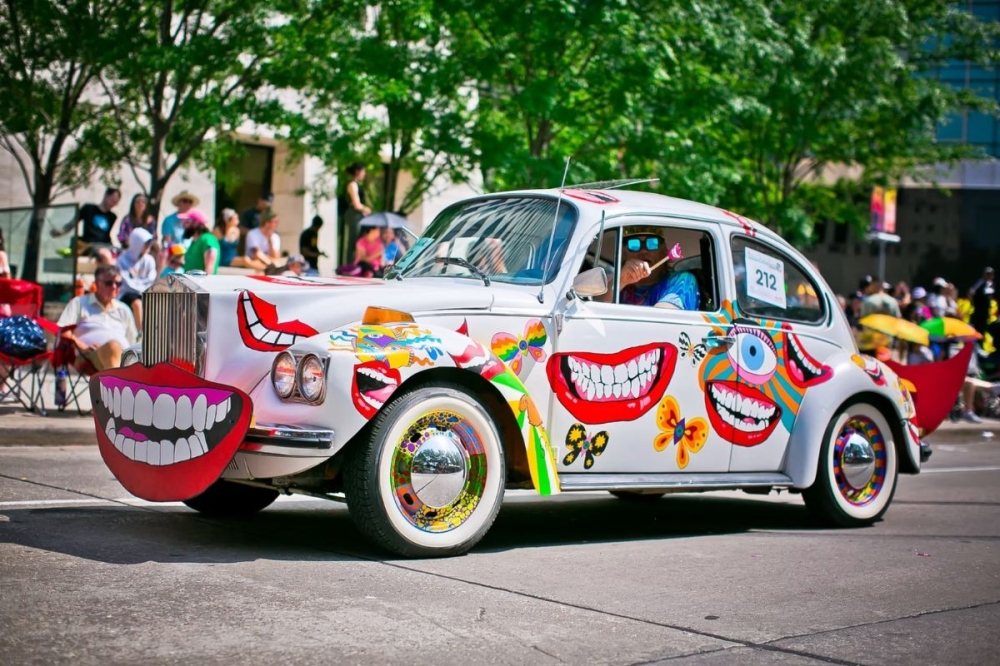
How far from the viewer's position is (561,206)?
721cm

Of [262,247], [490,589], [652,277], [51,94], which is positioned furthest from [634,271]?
[51,94]

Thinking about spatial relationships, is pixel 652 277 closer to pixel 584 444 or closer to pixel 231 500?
pixel 584 444

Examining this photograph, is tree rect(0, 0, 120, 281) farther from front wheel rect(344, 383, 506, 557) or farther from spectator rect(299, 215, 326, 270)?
front wheel rect(344, 383, 506, 557)

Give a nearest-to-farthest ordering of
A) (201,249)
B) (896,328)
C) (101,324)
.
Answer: (101,324) < (896,328) < (201,249)

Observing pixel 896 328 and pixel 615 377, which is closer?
pixel 615 377

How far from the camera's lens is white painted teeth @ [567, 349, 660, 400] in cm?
680

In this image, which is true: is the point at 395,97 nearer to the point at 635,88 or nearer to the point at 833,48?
the point at 635,88

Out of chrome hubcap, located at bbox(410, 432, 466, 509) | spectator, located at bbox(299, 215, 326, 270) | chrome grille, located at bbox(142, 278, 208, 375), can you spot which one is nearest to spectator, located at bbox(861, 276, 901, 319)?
spectator, located at bbox(299, 215, 326, 270)

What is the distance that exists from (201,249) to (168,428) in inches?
348

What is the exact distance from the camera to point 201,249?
14.6 m

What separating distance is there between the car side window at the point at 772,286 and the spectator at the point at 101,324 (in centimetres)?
656

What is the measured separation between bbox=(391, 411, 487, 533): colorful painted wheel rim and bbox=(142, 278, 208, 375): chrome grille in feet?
3.59

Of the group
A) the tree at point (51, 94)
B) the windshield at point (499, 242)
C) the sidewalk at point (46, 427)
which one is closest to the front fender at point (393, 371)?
the windshield at point (499, 242)

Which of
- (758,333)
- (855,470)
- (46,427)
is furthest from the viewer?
(46,427)
